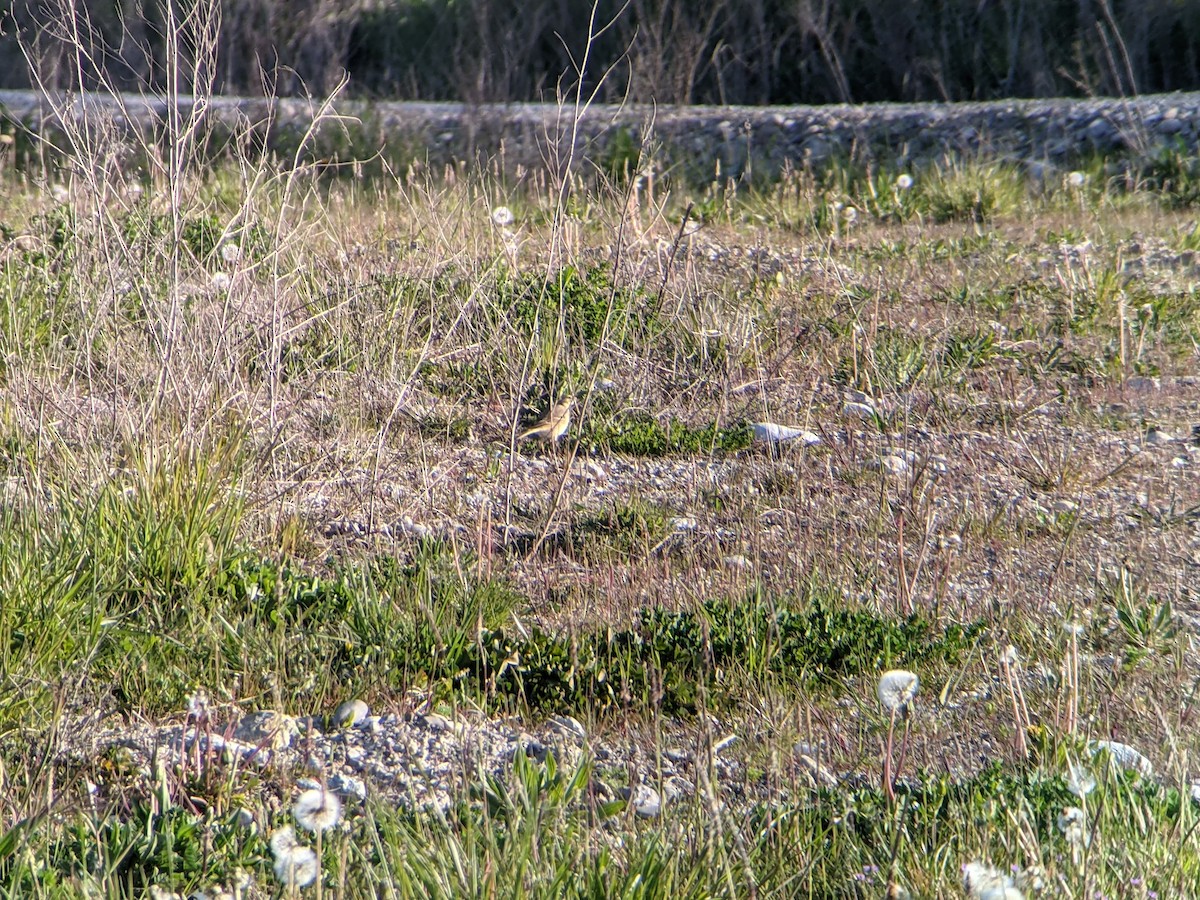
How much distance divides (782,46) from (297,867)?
14805mm

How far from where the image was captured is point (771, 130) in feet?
37.0

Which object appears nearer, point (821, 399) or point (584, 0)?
point (821, 399)

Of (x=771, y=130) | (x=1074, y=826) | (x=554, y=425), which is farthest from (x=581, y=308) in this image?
(x=771, y=130)

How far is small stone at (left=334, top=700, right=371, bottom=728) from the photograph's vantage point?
7.53 ft

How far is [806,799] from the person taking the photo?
194 cm

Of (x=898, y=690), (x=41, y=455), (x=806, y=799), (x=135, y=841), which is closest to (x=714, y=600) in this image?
(x=806, y=799)

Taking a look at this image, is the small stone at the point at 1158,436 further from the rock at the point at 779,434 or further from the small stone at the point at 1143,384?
the rock at the point at 779,434

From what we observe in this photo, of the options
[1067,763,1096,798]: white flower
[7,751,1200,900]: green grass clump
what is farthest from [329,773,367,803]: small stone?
[1067,763,1096,798]: white flower

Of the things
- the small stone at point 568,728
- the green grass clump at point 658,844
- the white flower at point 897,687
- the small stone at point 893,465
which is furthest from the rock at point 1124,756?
the small stone at point 893,465

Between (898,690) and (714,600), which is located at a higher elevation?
(898,690)

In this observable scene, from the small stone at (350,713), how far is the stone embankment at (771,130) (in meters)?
7.58

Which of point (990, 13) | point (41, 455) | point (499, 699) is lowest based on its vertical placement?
point (499, 699)

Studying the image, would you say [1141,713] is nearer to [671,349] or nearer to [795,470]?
[795,470]

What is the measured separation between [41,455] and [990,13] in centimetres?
1401
